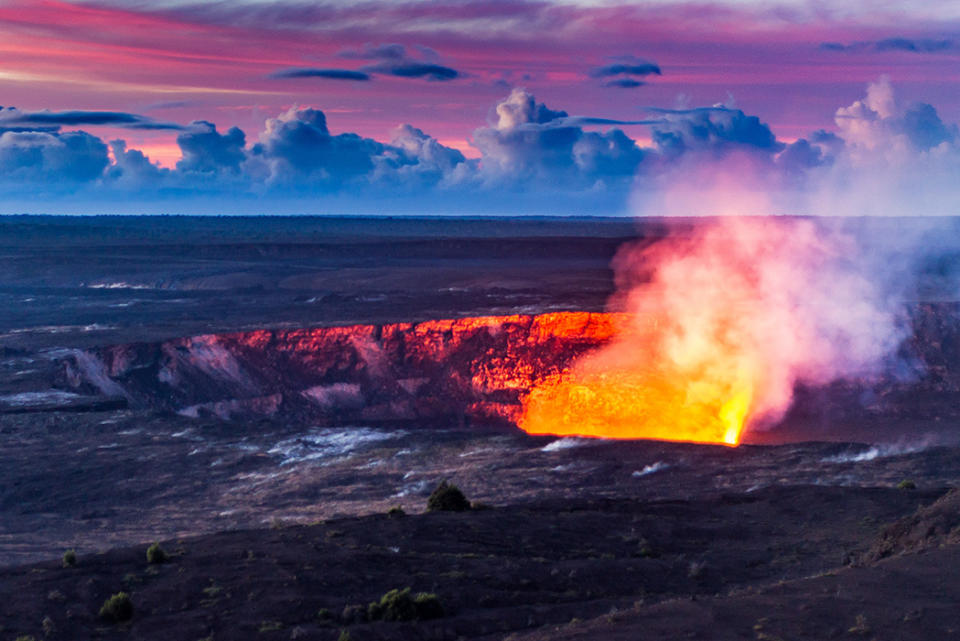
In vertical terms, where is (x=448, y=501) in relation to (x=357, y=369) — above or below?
below

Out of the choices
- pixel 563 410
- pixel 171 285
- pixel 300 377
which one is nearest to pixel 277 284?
pixel 171 285

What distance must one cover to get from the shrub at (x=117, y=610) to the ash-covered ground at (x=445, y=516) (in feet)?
0.70

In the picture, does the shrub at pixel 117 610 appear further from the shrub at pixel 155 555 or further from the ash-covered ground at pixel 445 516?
the shrub at pixel 155 555

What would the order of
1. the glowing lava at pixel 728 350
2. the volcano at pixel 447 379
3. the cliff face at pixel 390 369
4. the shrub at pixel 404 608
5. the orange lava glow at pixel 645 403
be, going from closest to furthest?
the shrub at pixel 404 608
the orange lava glow at pixel 645 403
the glowing lava at pixel 728 350
the volcano at pixel 447 379
the cliff face at pixel 390 369

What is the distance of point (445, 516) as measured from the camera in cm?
2086

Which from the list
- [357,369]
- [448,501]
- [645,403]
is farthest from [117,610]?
[357,369]

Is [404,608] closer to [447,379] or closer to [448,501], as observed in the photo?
[448,501]

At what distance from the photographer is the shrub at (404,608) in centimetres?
1434

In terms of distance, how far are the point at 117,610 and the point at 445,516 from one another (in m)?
7.67

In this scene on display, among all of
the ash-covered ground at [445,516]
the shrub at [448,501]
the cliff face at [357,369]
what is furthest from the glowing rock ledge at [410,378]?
the shrub at [448,501]

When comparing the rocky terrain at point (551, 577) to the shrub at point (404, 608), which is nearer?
the rocky terrain at point (551, 577)

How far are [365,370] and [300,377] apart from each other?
3098mm

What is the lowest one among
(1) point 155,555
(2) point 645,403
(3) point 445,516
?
(2) point 645,403

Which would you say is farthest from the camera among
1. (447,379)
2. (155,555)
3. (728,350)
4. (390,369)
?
(390,369)
